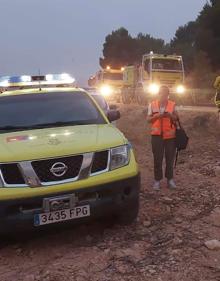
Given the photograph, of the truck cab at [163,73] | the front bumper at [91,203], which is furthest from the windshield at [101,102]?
the truck cab at [163,73]

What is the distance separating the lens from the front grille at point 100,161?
17.7 feet

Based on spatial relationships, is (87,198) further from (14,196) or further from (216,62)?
(216,62)

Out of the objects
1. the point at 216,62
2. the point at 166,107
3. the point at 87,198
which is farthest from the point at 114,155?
the point at 216,62

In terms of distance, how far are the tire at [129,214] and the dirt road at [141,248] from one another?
0.09 meters

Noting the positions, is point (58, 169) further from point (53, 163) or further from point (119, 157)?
point (119, 157)

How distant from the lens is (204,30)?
137ft

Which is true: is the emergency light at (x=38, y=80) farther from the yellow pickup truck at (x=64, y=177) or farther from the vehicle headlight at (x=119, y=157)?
the vehicle headlight at (x=119, y=157)

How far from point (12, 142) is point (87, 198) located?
1.02 metres

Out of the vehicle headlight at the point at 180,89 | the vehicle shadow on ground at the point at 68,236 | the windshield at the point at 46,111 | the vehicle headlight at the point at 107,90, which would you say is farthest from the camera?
the vehicle headlight at the point at 107,90

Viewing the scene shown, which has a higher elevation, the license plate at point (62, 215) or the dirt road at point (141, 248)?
the license plate at point (62, 215)

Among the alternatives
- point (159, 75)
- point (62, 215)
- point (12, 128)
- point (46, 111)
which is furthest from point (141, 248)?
point (159, 75)

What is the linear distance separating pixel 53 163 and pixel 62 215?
538 mm

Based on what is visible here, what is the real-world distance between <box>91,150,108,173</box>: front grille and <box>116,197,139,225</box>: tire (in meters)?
0.57

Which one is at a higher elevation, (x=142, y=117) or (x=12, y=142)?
(x=12, y=142)
